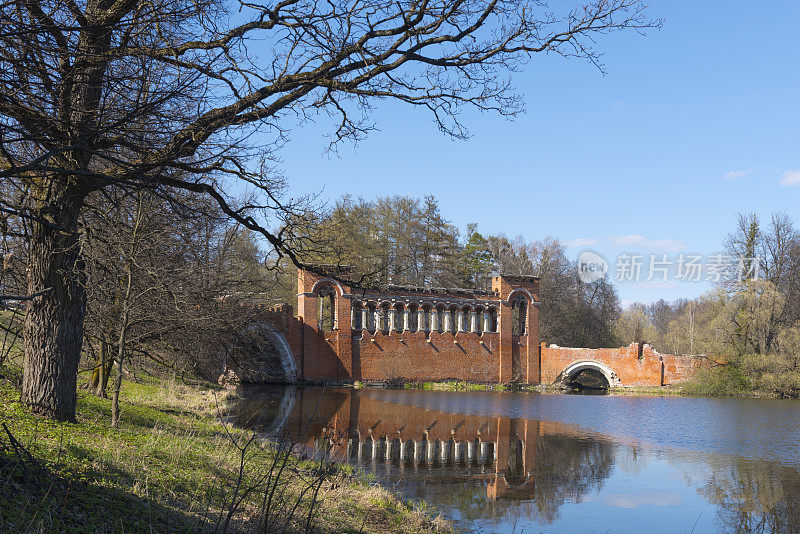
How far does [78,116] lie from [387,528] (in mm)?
5268

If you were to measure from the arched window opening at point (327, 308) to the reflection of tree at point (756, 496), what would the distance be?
24315 millimetres

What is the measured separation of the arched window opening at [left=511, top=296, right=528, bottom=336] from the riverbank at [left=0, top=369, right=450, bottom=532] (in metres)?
30.4

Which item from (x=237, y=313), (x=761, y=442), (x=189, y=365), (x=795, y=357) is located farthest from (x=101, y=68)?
(x=795, y=357)

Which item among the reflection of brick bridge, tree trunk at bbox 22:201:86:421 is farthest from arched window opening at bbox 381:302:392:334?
tree trunk at bbox 22:201:86:421

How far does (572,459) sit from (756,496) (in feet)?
13.2

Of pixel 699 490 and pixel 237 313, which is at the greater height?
pixel 237 313

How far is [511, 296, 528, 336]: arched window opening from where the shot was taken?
3994cm

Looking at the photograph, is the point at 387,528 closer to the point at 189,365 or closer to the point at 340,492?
the point at 340,492

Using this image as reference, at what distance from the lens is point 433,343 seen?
37844mm

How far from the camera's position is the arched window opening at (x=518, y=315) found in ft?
131

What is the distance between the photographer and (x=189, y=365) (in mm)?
15094

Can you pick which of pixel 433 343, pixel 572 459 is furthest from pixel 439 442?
pixel 433 343

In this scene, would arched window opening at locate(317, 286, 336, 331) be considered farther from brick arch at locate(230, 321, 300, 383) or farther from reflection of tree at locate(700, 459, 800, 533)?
reflection of tree at locate(700, 459, 800, 533)

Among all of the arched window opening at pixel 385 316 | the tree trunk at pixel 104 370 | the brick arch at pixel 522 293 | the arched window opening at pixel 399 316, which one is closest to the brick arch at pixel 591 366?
the brick arch at pixel 522 293
